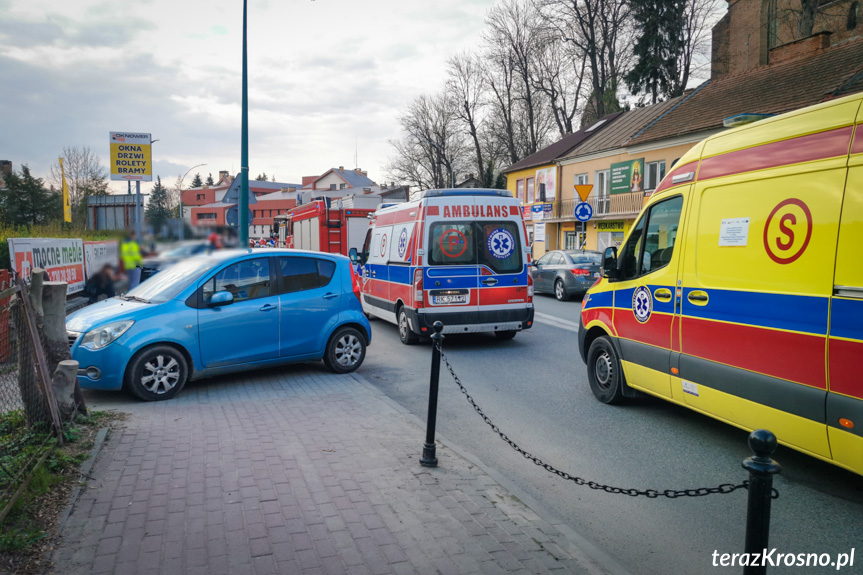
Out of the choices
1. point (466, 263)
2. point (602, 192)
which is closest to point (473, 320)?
point (466, 263)

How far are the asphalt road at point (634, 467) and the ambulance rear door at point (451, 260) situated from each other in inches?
55.4

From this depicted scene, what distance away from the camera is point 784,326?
4.44 metres

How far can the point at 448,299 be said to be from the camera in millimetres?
10188

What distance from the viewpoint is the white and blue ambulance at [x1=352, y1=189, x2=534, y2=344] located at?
33.0 feet

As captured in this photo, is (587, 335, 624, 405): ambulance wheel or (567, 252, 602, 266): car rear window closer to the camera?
(587, 335, 624, 405): ambulance wheel

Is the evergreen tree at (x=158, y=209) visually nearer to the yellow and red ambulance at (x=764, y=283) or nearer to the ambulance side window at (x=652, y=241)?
the yellow and red ambulance at (x=764, y=283)

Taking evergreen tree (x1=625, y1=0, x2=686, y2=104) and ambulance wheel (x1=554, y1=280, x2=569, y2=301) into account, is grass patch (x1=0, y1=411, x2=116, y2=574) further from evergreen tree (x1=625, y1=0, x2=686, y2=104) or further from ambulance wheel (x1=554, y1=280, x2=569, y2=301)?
evergreen tree (x1=625, y1=0, x2=686, y2=104)

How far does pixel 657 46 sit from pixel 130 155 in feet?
147

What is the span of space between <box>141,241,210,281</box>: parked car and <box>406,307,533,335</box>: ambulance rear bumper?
28.5 ft

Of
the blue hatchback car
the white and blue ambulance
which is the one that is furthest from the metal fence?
the white and blue ambulance

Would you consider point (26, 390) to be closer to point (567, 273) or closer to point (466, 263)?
point (466, 263)

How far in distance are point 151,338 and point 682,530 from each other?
5.42m

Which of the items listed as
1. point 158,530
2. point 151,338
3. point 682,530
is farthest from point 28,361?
point 682,530

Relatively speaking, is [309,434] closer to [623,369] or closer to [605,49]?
[623,369]
